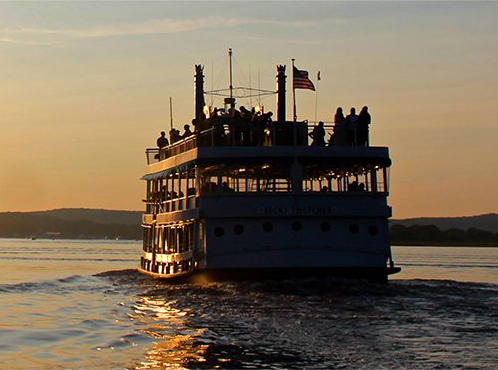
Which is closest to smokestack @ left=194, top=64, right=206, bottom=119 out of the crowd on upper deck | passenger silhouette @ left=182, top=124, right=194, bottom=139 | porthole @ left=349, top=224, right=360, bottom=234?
passenger silhouette @ left=182, top=124, right=194, bottom=139

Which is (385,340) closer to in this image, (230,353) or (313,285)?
(230,353)

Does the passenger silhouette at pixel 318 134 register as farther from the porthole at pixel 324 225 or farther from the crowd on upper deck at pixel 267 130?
the porthole at pixel 324 225

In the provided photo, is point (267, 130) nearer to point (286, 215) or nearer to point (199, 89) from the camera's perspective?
point (286, 215)

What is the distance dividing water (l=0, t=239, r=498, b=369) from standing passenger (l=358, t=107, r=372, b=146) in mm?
5419

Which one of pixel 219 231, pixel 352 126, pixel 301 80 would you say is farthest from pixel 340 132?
pixel 219 231

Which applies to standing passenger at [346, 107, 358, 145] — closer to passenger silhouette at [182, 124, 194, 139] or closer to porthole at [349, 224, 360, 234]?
porthole at [349, 224, 360, 234]

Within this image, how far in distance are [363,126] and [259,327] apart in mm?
13415

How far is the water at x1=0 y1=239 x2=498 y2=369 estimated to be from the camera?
19.6 meters

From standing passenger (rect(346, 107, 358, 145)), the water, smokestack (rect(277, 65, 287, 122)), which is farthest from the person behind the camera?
smokestack (rect(277, 65, 287, 122))

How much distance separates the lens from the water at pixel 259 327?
1962cm

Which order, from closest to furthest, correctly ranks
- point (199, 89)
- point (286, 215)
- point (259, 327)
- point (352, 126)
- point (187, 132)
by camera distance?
point (259, 327) < point (286, 215) < point (352, 126) < point (187, 132) < point (199, 89)

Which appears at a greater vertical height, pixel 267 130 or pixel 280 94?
pixel 280 94

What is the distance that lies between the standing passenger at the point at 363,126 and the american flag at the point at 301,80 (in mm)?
2235

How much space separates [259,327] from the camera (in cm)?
2461
